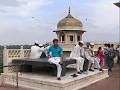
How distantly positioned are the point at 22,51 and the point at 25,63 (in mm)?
1192

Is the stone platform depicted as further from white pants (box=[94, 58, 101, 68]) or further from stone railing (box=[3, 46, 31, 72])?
white pants (box=[94, 58, 101, 68])

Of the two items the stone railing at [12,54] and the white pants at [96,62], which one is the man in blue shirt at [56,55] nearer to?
the stone railing at [12,54]

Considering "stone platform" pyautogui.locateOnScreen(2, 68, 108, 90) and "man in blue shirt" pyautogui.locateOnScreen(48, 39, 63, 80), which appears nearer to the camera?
"stone platform" pyautogui.locateOnScreen(2, 68, 108, 90)

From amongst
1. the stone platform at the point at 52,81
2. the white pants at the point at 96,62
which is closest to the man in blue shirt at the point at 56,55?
the stone platform at the point at 52,81

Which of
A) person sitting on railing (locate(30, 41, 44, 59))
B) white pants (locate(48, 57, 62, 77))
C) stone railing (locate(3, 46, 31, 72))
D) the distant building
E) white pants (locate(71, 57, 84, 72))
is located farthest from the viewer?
the distant building

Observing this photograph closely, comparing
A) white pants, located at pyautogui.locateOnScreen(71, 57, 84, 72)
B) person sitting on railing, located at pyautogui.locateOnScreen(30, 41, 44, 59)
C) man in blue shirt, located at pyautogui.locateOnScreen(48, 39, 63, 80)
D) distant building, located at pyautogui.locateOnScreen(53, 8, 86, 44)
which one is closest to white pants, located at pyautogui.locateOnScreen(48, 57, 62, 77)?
man in blue shirt, located at pyautogui.locateOnScreen(48, 39, 63, 80)

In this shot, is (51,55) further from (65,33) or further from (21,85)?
(65,33)

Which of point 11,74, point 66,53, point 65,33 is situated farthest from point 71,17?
point 11,74

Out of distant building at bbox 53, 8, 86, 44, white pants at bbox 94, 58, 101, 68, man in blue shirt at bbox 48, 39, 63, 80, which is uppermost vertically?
distant building at bbox 53, 8, 86, 44

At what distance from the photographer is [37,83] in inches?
339

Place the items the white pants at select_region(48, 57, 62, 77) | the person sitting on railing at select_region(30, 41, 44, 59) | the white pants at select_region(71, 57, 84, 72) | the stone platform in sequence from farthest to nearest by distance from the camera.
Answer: the person sitting on railing at select_region(30, 41, 44, 59) → the white pants at select_region(71, 57, 84, 72) → the white pants at select_region(48, 57, 62, 77) → the stone platform

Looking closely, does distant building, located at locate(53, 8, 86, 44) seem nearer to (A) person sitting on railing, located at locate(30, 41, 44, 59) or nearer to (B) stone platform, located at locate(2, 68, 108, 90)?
(A) person sitting on railing, located at locate(30, 41, 44, 59)

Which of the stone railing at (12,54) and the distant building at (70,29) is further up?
the distant building at (70,29)

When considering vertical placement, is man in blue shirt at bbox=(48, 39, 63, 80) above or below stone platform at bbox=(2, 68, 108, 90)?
above
